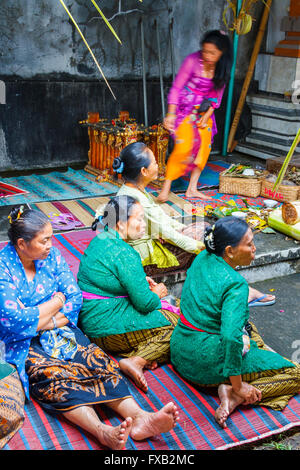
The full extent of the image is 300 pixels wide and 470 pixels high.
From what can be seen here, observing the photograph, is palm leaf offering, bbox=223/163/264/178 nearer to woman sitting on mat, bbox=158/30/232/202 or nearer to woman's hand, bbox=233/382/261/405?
woman sitting on mat, bbox=158/30/232/202

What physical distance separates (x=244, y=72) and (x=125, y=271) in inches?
242

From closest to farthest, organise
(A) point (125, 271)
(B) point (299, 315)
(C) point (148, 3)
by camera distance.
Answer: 1. (A) point (125, 271)
2. (B) point (299, 315)
3. (C) point (148, 3)

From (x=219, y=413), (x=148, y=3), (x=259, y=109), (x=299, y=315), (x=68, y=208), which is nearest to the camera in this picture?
(x=219, y=413)

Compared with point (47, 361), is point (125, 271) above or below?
above

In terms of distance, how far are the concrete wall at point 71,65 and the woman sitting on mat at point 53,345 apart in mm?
4244

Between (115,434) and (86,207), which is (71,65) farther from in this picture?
(115,434)

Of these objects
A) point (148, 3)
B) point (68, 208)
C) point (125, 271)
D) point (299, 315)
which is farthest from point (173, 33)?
point (125, 271)

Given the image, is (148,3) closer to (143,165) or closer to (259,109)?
(259,109)

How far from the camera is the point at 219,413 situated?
8.41 feet

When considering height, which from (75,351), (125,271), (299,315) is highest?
(125,271)

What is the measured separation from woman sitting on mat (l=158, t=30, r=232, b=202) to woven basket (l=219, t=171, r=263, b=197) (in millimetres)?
333

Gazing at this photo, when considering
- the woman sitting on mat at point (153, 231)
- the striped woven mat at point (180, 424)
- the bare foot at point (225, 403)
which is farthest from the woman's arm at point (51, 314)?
the woman sitting on mat at point (153, 231)

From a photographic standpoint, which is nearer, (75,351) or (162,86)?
(75,351)

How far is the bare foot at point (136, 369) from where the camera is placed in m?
2.75
